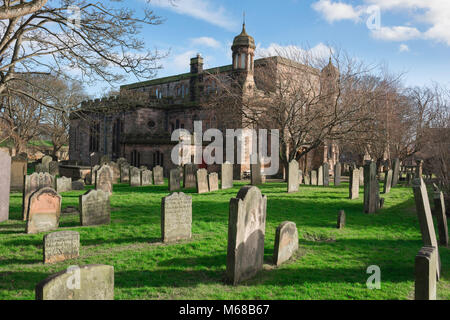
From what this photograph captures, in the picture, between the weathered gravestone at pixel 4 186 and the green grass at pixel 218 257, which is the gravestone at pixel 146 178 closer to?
the green grass at pixel 218 257

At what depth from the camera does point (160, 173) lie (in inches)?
717

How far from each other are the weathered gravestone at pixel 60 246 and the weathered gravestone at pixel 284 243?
3683 mm

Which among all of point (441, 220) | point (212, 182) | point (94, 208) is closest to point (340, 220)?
point (441, 220)

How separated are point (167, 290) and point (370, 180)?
8405 millimetres

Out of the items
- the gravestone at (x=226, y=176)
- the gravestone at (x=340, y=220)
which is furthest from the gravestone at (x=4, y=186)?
the gravestone at (x=340, y=220)

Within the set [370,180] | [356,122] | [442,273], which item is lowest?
[442,273]

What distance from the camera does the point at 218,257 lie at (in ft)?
20.8

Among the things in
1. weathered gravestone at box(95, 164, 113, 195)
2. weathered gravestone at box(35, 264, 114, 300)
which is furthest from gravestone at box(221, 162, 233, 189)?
weathered gravestone at box(35, 264, 114, 300)

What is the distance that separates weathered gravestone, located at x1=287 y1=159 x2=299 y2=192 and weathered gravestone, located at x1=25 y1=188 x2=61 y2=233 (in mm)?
9559

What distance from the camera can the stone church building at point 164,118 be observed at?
2461 cm

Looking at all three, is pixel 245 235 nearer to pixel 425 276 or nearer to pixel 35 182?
pixel 425 276

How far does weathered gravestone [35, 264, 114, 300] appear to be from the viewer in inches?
121
